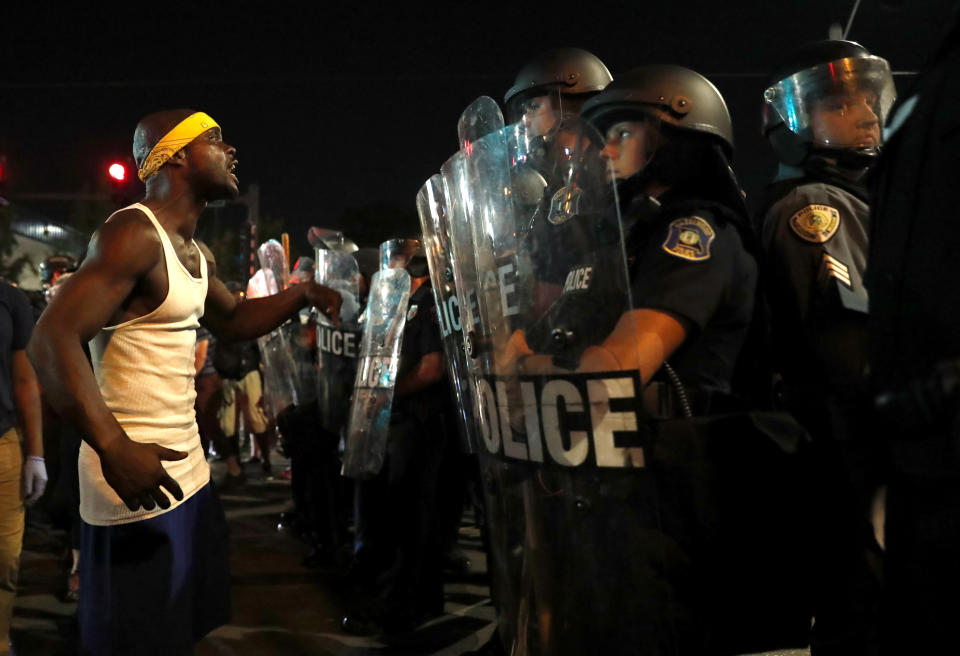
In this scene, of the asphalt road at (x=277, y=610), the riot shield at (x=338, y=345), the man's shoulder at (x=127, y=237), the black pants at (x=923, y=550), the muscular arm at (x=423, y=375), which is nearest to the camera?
the black pants at (x=923, y=550)

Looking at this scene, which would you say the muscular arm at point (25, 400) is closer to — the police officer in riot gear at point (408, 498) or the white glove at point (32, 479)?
the white glove at point (32, 479)

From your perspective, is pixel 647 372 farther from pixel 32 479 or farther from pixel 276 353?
pixel 276 353

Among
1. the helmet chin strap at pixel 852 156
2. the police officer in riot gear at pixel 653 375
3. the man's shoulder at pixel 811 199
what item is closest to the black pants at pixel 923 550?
the police officer in riot gear at pixel 653 375

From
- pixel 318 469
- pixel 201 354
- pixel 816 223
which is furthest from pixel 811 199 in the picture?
pixel 201 354

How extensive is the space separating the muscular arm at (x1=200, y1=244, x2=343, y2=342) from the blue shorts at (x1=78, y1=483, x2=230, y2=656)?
92 centimetres

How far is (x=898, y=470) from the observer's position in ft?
4.58

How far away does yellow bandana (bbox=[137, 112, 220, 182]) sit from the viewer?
8.96 feet

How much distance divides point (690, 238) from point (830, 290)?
447 millimetres

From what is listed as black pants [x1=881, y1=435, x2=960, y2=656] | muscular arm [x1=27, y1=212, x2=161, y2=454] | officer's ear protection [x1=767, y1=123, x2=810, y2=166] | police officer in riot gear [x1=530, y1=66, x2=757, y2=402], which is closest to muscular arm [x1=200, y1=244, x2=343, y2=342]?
muscular arm [x1=27, y1=212, x2=161, y2=454]

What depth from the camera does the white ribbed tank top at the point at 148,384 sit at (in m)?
2.41

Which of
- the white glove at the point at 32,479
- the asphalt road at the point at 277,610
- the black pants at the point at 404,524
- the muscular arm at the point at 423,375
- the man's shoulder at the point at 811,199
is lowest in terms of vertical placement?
the asphalt road at the point at 277,610

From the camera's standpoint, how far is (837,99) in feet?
8.54

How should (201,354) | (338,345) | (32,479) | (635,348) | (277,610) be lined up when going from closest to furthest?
1. (635,348)
2. (32,479)
3. (277,610)
4. (338,345)
5. (201,354)

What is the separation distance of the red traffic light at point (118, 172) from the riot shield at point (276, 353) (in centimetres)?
311
